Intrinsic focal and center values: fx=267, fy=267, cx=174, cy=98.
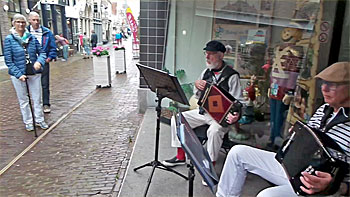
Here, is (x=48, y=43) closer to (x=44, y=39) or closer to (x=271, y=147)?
(x=44, y=39)

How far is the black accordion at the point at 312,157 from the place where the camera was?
1.45 m

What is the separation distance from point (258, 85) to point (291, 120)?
1.23 meters

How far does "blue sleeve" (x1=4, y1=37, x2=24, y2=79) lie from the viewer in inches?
163

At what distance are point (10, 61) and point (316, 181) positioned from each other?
4457 mm

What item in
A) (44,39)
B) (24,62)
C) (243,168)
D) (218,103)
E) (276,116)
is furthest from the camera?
(44,39)

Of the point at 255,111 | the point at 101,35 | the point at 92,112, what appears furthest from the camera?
the point at 101,35

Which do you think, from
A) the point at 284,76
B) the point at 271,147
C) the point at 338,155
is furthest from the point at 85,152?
the point at 338,155

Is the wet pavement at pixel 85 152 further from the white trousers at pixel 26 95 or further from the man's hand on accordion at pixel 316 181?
the man's hand on accordion at pixel 316 181

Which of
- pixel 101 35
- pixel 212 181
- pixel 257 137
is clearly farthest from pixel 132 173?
pixel 101 35

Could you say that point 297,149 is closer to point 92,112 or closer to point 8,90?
point 92,112

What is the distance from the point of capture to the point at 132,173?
3.23 meters

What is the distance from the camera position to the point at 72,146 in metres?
4.06

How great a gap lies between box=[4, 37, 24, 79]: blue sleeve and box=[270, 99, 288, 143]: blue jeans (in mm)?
3899

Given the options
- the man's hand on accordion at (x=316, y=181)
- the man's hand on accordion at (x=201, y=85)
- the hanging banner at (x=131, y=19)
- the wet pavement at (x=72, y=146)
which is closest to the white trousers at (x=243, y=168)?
the man's hand on accordion at (x=316, y=181)
